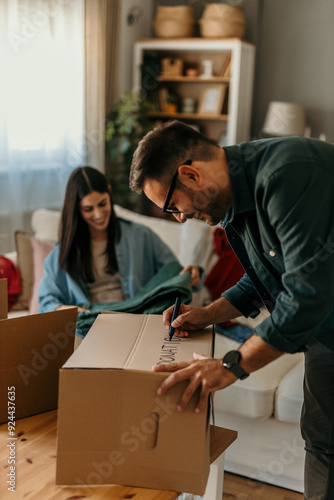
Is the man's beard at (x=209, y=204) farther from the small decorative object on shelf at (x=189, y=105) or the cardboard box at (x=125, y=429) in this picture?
the small decorative object on shelf at (x=189, y=105)

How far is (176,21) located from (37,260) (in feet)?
8.36

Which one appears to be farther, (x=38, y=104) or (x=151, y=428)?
(x=38, y=104)

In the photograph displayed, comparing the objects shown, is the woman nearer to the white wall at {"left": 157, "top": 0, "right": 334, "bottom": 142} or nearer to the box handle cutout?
the box handle cutout

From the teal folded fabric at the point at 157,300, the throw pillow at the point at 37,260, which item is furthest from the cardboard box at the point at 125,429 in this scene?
the throw pillow at the point at 37,260

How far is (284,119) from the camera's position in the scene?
13.4ft

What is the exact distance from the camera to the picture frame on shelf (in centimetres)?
446

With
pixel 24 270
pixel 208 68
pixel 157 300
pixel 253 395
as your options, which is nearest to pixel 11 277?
pixel 24 270

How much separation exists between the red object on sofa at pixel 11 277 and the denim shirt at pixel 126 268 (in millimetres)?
401

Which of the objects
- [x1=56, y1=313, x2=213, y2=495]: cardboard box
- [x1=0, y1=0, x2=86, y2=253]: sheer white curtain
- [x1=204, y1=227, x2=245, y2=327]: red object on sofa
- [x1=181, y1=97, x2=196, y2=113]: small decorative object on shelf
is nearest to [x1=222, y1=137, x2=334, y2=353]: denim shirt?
[x1=56, y1=313, x2=213, y2=495]: cardboard box

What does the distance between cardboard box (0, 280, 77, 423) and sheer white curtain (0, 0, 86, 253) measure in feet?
6.94

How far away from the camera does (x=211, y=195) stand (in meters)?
1.17

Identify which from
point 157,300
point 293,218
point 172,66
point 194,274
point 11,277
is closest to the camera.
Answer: point 293,218

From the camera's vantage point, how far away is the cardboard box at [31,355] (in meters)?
1.36

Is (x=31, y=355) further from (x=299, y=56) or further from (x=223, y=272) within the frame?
(x=299, y=56)
